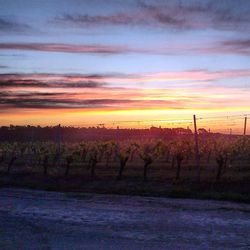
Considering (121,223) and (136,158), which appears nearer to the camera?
(121,223)

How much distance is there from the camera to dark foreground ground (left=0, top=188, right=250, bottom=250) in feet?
33.0

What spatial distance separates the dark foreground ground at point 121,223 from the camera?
10062 mm

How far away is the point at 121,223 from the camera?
12312mm

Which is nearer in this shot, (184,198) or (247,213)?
(247,213)

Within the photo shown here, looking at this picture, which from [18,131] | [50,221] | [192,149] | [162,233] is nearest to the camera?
[162,233]

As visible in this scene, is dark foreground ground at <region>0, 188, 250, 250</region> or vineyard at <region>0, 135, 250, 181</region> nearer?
dark foreground ground at <region>0, 188, 250, 250</region>

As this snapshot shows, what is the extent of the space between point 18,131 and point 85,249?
92.5 metres

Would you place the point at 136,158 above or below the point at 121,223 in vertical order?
above

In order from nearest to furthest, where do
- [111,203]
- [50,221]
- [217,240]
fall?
[217,240], [50,221], [111,203]

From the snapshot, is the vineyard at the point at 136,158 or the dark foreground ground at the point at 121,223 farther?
the vineyard at the point at 136,158

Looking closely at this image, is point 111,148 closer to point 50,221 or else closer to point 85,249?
point 50,221

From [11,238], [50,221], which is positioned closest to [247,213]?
[50,221]

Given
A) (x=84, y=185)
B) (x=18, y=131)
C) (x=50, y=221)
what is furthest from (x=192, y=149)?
(x=18, y=131)

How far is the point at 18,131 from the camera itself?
99.7m
